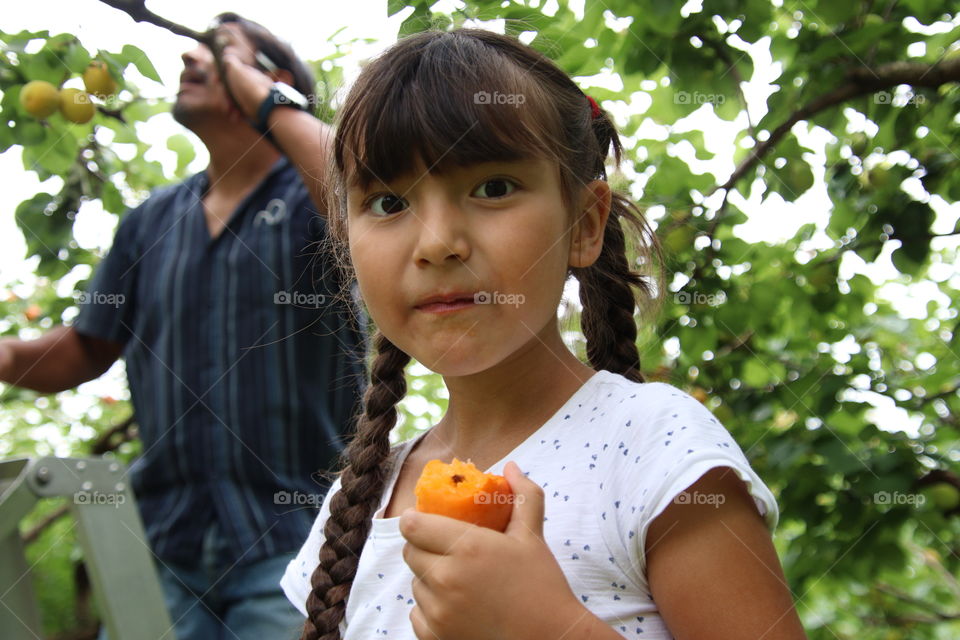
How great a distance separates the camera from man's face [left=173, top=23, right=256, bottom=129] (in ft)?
6.04

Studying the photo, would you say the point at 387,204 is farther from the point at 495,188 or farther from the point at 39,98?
the point at 39,98

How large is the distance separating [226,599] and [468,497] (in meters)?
0.86

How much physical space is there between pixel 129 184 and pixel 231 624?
57.1 inches

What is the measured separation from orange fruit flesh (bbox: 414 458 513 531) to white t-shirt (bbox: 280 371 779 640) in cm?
9

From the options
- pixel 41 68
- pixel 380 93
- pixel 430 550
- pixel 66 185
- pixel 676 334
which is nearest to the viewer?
pixel 430 550

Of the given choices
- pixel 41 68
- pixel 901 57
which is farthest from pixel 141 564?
pixel 901 57

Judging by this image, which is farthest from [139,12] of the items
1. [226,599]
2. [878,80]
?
[878,80]

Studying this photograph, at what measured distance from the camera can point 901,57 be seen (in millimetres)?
1650

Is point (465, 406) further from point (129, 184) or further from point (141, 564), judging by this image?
point (129, 184)

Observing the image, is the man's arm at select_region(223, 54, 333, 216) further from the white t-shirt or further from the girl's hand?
the girl's hand

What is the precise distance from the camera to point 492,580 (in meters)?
0.75

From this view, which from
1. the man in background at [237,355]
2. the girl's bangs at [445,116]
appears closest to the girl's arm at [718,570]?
the girl's bangs at [445,116]

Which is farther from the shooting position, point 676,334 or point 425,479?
point 676,334

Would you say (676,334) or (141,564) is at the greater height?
(141,564)
